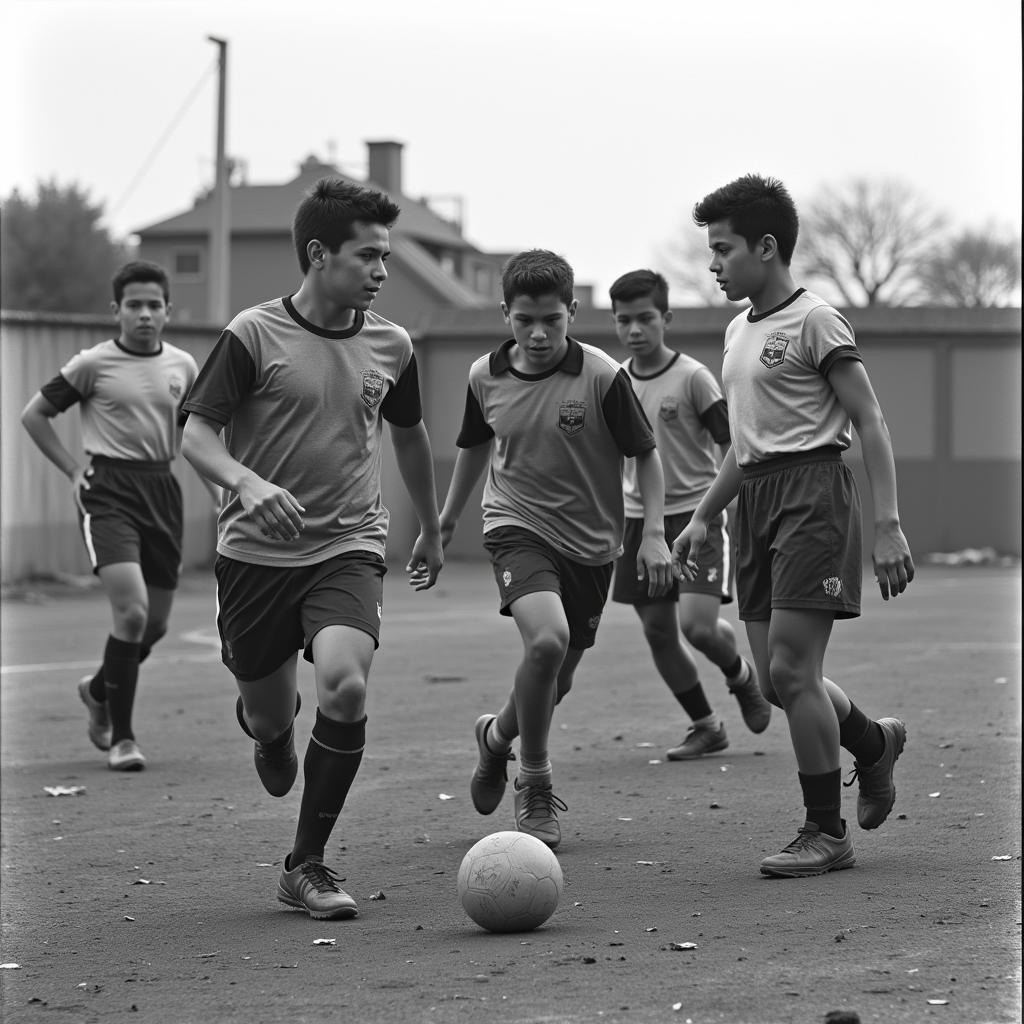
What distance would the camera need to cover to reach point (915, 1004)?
420cm

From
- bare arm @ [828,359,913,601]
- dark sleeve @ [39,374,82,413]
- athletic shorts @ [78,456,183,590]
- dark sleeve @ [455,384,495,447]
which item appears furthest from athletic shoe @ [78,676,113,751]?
bare arm @ [828,359,913,601]

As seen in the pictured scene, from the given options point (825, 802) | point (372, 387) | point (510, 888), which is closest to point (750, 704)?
point (825, 802)

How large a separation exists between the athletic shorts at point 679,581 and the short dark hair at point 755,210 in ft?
8.28

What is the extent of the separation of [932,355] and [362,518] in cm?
2384

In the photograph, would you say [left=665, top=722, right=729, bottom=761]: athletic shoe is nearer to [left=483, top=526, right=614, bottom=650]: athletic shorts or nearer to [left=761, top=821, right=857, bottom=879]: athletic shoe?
[left=483, top=526, right=614, bottom=650]: athletic shorts

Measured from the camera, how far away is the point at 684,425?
28.2 ft

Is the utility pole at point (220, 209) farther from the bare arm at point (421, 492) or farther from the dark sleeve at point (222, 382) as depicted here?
the dark sleeve at point (222, 382)

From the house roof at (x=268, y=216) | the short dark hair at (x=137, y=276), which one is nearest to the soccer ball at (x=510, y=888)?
the short dark hair at (x=137, y=276)

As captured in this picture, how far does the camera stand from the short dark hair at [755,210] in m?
6.02

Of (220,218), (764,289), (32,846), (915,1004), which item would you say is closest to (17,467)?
(220,218)

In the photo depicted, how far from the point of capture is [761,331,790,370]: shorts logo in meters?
5.90

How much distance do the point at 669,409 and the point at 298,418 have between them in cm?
315

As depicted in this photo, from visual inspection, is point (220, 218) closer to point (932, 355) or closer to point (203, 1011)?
point (932, 355)

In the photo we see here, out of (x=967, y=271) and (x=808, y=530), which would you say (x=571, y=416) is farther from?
(x=967, y=271)
